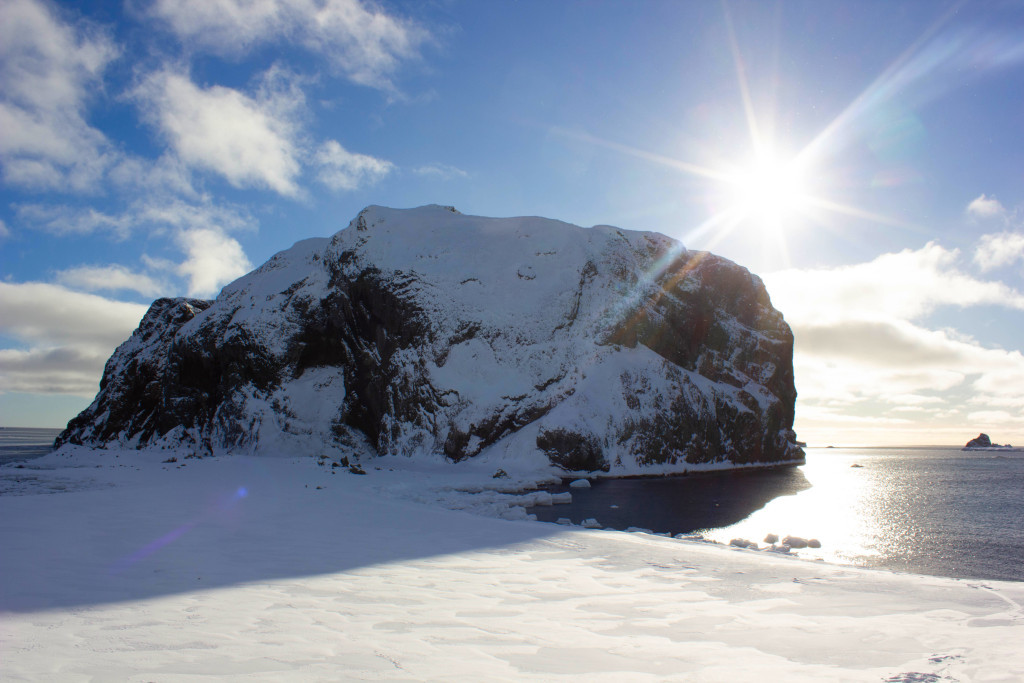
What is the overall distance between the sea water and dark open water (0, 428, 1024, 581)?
0.04 metres

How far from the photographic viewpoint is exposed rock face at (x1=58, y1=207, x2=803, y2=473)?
41.8 metres

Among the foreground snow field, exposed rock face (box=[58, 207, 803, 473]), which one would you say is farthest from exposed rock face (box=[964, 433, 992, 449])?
the foreground snow field

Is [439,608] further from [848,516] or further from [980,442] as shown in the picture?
[980,442]

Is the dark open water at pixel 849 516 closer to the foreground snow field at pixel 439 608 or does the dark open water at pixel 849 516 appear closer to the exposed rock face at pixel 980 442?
the foreground snow field at pixel 439 608

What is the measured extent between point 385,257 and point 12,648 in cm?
4654

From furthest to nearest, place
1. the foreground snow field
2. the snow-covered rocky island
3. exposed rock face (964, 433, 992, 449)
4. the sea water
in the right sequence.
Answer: exposed rock face (964, 433, 992, 449) < the sea water < the snow-covered rocky island < the foreground snow field

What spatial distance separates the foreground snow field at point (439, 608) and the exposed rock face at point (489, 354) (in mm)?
28014

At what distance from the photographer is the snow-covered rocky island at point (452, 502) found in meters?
4.93

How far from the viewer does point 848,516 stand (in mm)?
21422

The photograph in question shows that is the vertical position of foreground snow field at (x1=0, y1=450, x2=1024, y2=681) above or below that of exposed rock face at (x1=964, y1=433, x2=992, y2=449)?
below

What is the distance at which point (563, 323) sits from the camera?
46156 millimetres

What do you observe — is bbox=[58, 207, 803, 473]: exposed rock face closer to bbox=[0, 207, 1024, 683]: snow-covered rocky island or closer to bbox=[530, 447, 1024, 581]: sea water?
bbox=[0, 207, 1024, 683]: snow-covered rocky island

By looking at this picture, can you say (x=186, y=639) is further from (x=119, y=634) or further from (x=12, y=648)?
(x=12, y=648)

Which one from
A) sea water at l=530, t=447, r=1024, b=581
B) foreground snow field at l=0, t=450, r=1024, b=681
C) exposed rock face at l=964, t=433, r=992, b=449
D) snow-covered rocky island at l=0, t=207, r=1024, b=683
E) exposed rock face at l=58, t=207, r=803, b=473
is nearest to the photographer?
foreground snow field at l=0, t=450, r=1024, b=681
